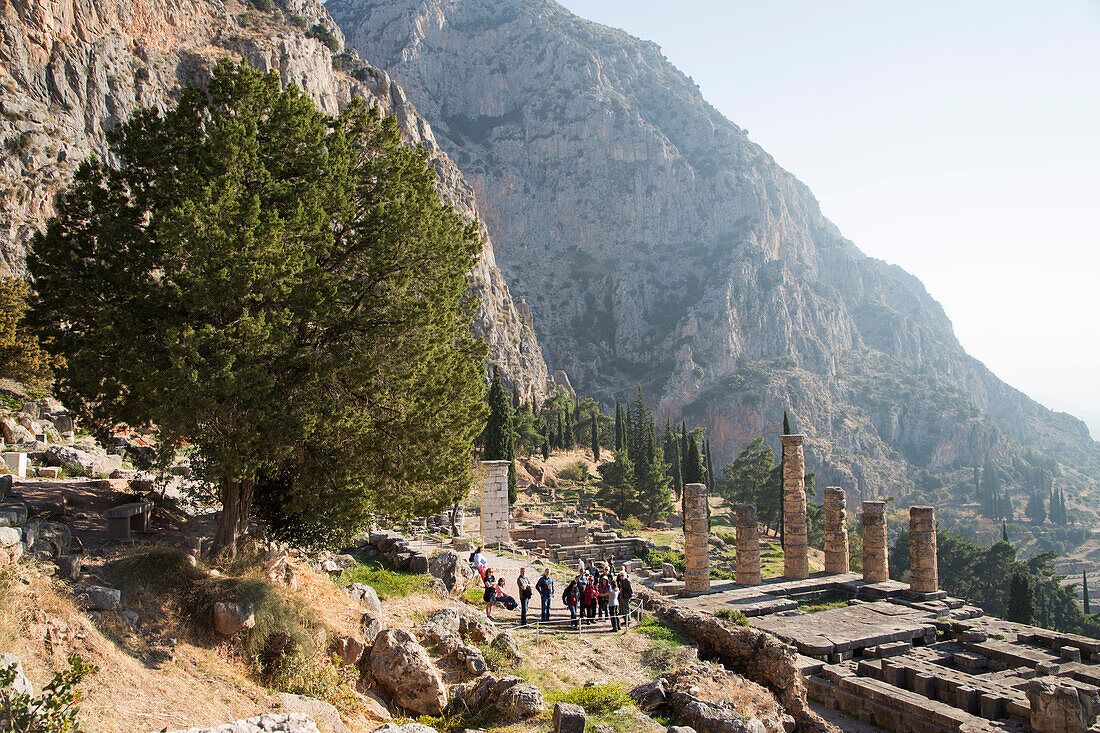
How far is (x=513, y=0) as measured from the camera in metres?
168

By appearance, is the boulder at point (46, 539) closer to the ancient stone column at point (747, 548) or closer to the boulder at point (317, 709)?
the boulder at point (317, 709)

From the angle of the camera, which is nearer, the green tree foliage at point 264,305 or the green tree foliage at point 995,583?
the green tree foliage at point 264,305

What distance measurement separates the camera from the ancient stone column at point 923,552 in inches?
1075

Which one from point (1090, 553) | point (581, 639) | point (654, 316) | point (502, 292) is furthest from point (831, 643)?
point (654, 316)

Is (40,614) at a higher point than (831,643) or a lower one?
higher

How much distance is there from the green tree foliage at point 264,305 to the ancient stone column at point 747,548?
1752 centimetres

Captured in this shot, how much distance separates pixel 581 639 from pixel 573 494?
45919 mm

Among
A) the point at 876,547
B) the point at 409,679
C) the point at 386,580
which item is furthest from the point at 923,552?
the point at 409,679

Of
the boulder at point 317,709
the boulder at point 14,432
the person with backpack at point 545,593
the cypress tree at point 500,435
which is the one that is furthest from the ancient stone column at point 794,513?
the boulder at point 14,432

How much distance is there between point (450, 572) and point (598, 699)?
7.89m

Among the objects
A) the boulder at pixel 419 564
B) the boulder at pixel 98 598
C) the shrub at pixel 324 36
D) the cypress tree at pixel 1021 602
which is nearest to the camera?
the boulder at pixel 98 598

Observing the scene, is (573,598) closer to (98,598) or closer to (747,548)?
(98,598)

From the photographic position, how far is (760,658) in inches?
604

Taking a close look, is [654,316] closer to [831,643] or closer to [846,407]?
[846,407]
